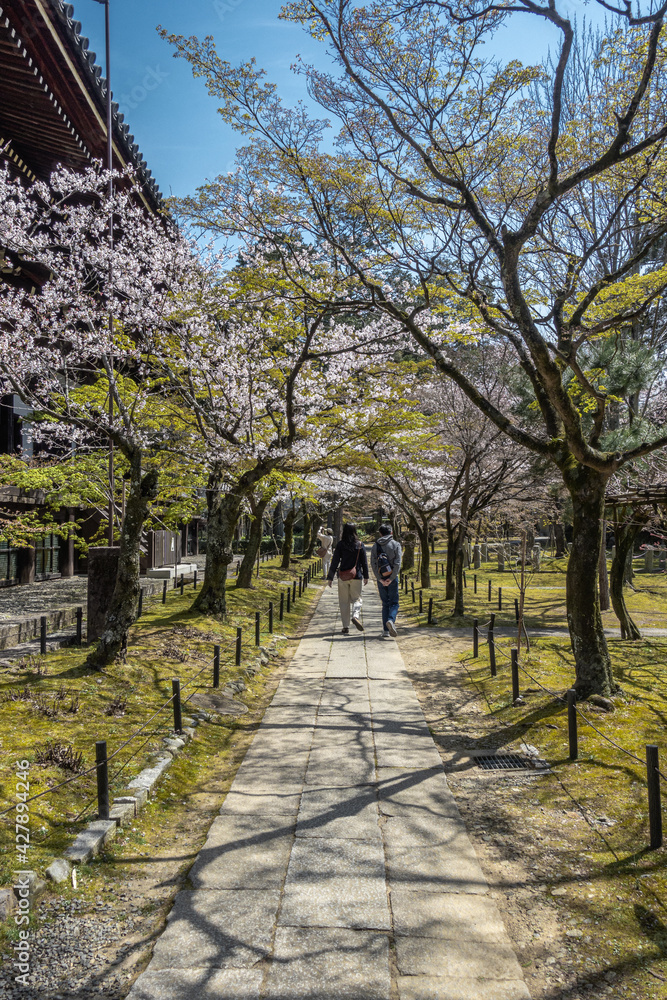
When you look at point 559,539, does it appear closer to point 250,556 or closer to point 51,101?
point 250,556

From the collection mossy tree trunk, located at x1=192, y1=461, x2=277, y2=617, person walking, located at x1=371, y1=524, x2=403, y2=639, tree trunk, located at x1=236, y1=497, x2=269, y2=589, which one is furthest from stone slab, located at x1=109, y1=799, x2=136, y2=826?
tree trunk, located at x1=236, y1=497, x2=269, y2=589

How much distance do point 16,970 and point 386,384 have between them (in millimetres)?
14131

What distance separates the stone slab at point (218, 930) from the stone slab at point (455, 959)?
798mm

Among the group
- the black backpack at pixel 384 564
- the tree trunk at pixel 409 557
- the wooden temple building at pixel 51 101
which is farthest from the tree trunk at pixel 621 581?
the tree trunk at pixel 409 557

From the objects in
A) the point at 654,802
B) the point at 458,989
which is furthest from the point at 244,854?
the point at 654,802

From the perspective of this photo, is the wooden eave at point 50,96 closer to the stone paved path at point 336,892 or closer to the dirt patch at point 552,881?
the stone paved path at point 336,892

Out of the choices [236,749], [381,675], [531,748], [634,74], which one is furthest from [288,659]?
[634,74]

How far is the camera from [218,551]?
1368 cm

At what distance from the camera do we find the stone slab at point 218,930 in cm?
349

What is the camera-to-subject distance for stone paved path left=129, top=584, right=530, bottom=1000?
335 centimetres

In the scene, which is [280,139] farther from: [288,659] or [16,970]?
[16,970]

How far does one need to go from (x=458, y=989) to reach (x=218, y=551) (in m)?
10.9

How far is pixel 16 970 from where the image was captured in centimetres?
334

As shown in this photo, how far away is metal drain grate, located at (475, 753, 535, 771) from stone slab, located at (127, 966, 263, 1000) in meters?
3.85
